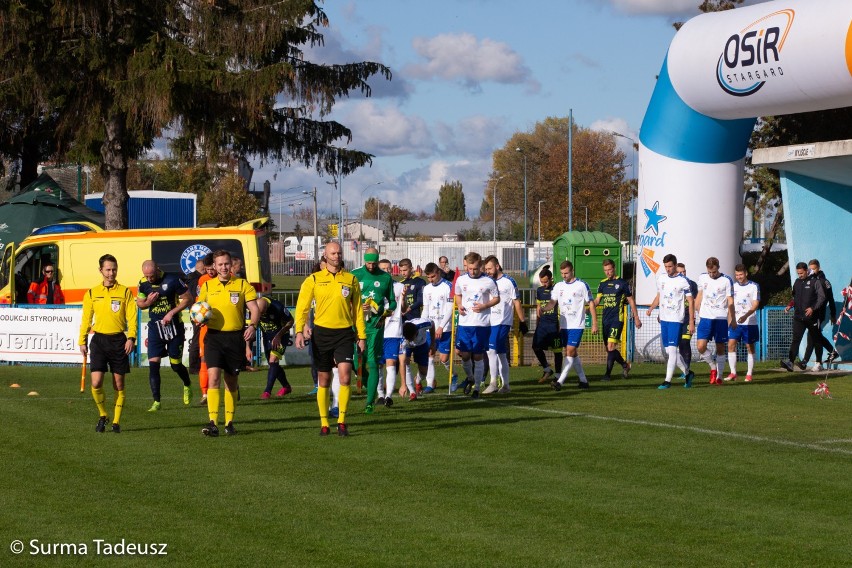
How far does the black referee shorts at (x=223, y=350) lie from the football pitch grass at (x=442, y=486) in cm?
77

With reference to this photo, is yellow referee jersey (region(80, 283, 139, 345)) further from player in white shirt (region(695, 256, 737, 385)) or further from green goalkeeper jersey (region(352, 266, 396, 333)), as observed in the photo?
player in white shirt (region(695, 256, 737, 385))

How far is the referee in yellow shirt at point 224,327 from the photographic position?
12008 mm

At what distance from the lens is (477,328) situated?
16078mm

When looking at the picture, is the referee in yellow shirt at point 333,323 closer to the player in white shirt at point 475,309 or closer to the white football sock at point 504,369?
the player in white shirt at point 475,309

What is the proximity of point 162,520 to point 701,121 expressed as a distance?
58.6 feet

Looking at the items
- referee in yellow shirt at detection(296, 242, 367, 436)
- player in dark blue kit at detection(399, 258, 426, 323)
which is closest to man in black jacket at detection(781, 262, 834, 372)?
player in dark blue kit at detection(399, 258, 426, 323)

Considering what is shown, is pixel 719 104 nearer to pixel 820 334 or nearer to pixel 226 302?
pixel 820 334

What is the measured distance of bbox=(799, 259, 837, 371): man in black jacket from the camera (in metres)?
19.9

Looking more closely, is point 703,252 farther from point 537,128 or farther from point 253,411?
point 537,128

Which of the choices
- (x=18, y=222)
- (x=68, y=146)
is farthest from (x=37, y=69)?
(x=18, y=222)

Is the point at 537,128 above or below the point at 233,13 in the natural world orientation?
above

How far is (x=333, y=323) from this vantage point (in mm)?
12164

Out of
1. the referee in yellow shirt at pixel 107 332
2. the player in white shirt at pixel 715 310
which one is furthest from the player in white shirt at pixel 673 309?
the referee in yellow shirt at pixel 107 332

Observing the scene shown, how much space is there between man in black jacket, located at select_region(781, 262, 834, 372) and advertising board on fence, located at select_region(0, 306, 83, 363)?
1365 centimetres
